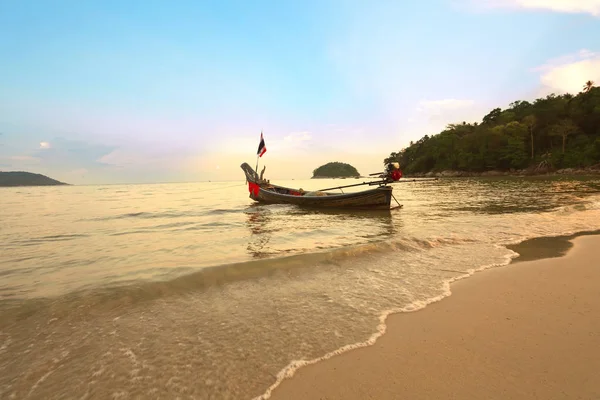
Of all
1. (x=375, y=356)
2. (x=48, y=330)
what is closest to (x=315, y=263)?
(x=375, y=356)

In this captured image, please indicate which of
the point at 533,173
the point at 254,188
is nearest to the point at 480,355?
the point at 254,188

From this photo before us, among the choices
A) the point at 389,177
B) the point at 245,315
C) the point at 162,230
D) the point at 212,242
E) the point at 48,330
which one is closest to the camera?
the point at 48,330

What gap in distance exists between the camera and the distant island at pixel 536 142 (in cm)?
6625

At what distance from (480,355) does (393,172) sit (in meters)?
13.6

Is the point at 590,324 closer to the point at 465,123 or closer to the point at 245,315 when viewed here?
the point at 245,315

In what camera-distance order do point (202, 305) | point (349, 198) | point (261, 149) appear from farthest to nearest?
point (261, 149), point (349, 198), point (202, 305)

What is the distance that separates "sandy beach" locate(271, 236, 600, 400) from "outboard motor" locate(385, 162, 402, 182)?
446 inches

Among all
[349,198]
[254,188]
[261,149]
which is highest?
[261,149]

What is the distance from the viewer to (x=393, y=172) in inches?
608

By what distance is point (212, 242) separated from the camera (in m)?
9.00

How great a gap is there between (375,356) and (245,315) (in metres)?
1.73

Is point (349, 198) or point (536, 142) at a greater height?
point (536, 142)

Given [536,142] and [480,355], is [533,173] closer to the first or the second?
[536,142]

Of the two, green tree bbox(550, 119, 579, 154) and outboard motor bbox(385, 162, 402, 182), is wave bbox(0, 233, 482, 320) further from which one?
green tree bbox(550, 119, 579, 154)
